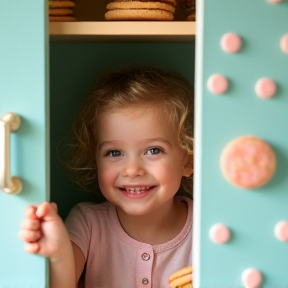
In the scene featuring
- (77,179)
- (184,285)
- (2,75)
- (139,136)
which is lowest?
(184,285)

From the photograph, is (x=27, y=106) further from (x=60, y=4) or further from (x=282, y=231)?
(x=282, y=231)

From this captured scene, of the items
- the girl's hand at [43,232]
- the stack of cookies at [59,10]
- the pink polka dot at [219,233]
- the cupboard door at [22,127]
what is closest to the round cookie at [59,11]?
the stack of cookies at [59,10]

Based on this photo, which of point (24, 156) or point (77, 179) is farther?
point (77, 179)

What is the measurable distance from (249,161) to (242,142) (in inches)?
1.2

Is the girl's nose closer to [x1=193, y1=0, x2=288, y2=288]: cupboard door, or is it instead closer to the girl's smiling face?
the girl's smiling face

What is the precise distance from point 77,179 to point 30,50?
1.52 feet

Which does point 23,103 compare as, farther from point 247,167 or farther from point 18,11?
point 247,167

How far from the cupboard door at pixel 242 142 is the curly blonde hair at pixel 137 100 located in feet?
0.72

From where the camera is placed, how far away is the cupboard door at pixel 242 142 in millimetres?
817

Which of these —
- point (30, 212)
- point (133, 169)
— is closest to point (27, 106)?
point (30, 212)

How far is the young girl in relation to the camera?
1.04 meters

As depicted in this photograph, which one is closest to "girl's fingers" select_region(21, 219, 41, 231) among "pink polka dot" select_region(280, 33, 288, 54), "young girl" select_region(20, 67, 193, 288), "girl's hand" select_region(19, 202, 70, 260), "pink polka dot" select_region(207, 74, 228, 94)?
"girl's hand" select_region(19, 202, 70, 260)

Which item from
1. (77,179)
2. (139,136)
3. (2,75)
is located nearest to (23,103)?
(2,75)

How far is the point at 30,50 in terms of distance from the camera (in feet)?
2.73
